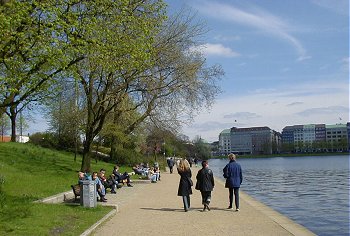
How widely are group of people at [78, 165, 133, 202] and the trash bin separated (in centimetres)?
31

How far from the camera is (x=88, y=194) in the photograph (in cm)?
1434

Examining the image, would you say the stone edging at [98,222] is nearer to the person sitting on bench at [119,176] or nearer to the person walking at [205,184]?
the person walking at [205,184]

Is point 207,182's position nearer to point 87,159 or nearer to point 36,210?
point 36,210

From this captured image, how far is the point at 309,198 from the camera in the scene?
2216 centimetres

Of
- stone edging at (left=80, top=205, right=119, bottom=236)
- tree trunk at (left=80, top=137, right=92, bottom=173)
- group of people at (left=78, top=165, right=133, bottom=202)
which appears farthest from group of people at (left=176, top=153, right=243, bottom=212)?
tree trunk at (left=80, top=137, right=92, bottom=173)

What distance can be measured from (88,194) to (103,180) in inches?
212

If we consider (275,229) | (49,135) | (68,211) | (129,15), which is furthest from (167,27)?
(49,135)

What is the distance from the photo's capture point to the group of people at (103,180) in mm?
17047

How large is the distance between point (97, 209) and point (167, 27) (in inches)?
647

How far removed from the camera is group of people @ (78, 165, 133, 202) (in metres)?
17.0

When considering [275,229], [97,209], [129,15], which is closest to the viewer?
[275,229]

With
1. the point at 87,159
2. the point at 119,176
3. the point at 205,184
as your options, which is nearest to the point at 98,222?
the point at 205,184

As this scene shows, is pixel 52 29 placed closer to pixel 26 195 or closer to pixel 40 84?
pixel 40 84

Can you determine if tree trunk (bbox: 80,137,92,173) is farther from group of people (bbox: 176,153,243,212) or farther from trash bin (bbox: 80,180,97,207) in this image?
group of people (bbox: 176,153,243,212)
